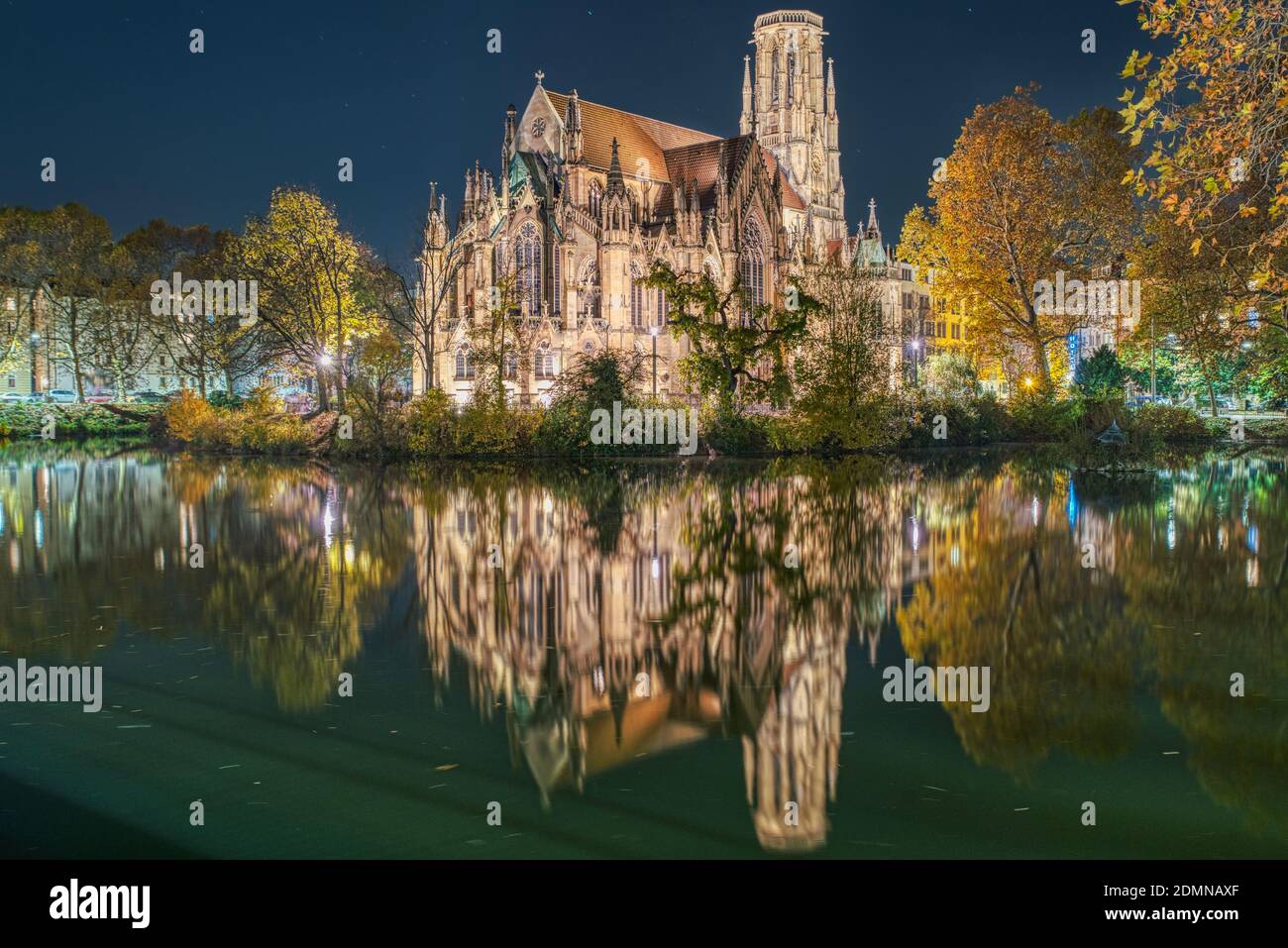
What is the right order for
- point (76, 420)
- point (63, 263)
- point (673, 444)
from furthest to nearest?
point (63, 263) → point (76, 420) → point (673, 444)

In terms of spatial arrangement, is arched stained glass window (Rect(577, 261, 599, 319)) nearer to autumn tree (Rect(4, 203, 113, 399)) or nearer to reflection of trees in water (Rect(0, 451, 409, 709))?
autumn tree (Rect(4, 203, 113, 399))

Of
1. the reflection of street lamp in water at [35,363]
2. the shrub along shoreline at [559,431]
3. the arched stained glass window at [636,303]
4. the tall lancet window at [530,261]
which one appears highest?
the tall lancet window at [530,261]

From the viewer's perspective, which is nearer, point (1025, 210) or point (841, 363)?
point (841, 363)

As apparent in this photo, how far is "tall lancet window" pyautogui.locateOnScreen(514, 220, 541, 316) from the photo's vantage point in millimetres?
68812

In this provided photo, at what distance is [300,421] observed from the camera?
4694 centimetres

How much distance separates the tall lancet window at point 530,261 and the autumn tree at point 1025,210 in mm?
26695

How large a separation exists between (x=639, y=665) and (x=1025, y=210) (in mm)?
44244

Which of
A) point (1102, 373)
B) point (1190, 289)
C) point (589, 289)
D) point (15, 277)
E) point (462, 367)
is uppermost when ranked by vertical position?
point (15, 277)

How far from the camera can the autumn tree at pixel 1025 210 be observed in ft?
157

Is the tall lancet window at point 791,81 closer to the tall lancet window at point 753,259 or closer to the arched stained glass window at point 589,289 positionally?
the tall lancet window at point 753,259

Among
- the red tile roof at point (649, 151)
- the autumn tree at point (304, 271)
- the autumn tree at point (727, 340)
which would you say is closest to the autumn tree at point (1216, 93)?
the autumn tree at point (727, 340)

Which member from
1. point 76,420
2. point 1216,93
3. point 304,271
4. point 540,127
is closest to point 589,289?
point 540,127

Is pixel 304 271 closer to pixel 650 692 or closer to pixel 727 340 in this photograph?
pixel 727 340

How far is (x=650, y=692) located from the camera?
8242 millimetres
